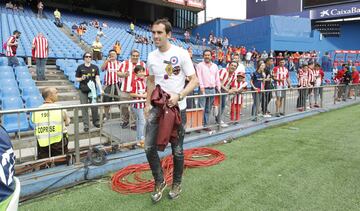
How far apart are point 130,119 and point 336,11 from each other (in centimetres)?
2807

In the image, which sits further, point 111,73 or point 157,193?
point 111,73

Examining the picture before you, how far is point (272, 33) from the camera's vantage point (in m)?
25.1

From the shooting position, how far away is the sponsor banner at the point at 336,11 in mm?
26791

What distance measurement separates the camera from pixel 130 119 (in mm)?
5031

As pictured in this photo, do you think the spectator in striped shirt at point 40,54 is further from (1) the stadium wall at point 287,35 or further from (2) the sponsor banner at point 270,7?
(2) the sponsor banner at point 270,7

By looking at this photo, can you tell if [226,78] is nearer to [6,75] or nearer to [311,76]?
[311,76]

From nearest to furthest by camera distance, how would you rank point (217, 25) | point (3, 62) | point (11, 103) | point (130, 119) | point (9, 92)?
1. point (130, 119)
2. point (11, 103)
3. point (9, 92)
4. point (3, 62)
5. point (217, 25)

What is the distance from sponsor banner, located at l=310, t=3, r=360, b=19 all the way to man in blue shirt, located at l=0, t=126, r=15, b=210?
1216 inches

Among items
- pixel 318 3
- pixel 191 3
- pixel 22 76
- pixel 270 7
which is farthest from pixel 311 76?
pixel 270 7

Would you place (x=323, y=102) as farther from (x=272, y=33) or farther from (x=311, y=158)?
(x=272, y=33)

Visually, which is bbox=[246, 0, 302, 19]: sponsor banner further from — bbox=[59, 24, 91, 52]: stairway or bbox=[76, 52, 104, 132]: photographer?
bbox=[76, 52, 104, 132]: photographer

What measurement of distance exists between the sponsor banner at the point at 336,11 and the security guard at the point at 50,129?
94.8ft

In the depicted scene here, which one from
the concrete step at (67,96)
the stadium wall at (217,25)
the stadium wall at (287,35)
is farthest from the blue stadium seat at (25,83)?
the stadium wall at (217,25)

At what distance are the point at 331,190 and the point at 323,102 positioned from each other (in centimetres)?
804
